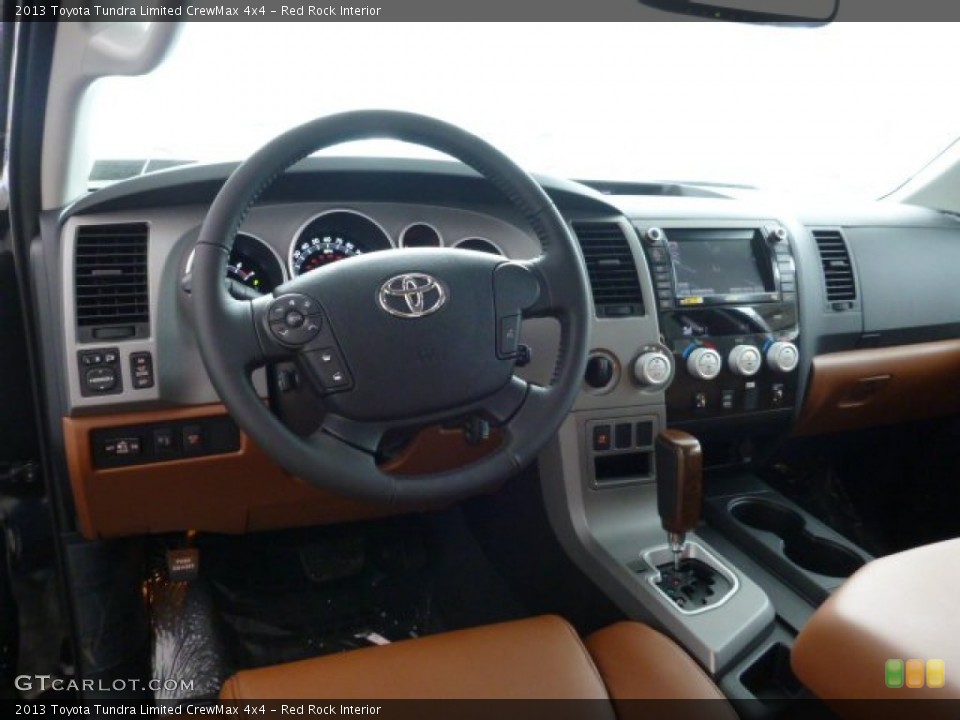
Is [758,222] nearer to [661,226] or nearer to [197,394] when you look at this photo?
[661,226]

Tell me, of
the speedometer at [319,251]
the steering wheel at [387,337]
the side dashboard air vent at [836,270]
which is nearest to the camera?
the steering wheel at [387,337]

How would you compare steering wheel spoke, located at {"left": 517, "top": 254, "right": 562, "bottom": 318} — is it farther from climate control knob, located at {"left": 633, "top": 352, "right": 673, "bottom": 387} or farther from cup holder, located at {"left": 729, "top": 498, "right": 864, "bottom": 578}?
cup holder, located at {"left": 729, "top": 498, "right": 864, "bottom": 578}

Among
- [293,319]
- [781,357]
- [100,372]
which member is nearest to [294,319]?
[293,319]

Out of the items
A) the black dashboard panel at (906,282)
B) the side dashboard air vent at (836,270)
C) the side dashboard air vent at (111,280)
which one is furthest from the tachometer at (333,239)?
the black dashboard panel at (906,282)

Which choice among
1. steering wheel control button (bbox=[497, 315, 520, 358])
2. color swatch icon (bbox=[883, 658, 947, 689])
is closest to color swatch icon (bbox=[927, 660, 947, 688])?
color swatch icon (bbox=[883, 658, 947, 689])

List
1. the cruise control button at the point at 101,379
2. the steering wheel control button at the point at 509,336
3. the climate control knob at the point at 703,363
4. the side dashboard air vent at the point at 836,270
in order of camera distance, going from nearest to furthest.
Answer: the steering wheel control button at the point at 509,336, the cruise control button at the point at 101,379, the climate control knob at the point at 703,363, the side dashboard air vent at the point at 836,270

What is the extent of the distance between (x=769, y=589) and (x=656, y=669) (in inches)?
23.9

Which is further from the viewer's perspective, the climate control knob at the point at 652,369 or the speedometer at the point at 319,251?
the climate control knob at the point at 652,369

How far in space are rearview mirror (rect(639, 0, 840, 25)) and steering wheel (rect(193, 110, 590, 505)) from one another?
782 mm

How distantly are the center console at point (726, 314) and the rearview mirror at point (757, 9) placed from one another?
0.45 m

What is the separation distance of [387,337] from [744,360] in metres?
1.04

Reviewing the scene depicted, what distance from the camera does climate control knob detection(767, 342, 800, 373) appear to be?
1928 millimetres

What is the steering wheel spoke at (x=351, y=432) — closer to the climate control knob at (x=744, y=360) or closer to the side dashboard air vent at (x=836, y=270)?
the climate control knob at (x=744, y=360)

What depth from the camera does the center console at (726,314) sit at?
1.85 metres
